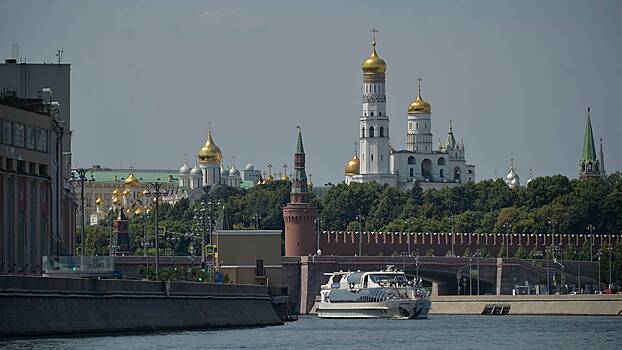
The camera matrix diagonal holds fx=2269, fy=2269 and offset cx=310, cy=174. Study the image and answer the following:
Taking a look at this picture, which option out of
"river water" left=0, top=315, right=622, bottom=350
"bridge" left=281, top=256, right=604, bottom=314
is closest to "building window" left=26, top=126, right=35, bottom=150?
"river water" left=0, top=315, right=622, bottom=350

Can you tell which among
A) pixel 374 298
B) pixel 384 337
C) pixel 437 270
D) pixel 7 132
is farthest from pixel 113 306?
pixel 437 270

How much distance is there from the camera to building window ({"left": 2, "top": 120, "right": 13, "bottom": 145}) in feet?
311

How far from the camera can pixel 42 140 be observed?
335ft

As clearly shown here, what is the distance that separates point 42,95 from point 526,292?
76.3 metres

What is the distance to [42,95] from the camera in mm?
125438

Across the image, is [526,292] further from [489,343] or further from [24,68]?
[489,343]

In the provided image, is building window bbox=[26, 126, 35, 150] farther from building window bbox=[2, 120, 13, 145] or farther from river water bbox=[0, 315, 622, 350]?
river water bbox=[0, 315, 622, 350]

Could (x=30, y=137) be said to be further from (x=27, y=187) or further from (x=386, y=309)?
(x=386, y=309)

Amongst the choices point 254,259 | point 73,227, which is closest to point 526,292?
point 254,259

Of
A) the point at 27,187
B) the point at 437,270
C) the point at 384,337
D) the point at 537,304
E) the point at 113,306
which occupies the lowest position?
the point at 384,337

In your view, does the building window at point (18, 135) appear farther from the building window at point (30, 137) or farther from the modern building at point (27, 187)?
the building window at point (30, 137)

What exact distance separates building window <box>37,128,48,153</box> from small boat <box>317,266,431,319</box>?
49.3 meters

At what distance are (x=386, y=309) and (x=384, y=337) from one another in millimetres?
41667

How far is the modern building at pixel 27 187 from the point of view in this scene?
94.4 meters
